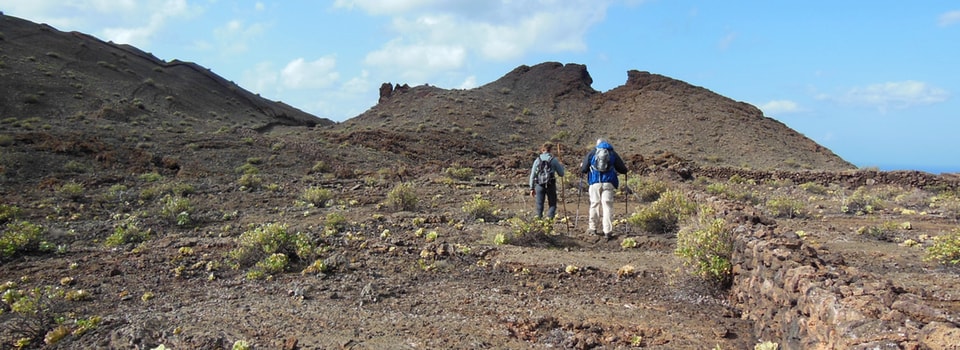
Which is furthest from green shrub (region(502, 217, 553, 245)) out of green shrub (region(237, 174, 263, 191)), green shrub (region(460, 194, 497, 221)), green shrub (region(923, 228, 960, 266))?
green shrub (region(237, 174, 263, 191))

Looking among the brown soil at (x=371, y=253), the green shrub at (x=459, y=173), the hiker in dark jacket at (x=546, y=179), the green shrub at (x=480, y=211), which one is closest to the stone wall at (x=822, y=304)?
the brown soil at (x=371, y=253)

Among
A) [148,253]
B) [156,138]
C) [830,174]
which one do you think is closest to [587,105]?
[830,174]

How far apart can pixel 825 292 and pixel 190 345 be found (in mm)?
4973

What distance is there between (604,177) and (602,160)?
272mm

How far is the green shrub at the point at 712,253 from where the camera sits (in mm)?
5938

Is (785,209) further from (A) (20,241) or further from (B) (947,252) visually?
(A) (20,241)

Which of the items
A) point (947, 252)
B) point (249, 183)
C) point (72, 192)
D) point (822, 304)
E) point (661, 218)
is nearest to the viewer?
point (822, 304)

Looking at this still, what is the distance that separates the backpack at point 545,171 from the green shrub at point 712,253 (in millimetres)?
3260

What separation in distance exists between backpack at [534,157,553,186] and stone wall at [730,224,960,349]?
160 inches

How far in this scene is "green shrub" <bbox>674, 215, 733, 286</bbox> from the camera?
5938mm

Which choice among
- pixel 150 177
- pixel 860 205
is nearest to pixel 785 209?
pixel 860 205

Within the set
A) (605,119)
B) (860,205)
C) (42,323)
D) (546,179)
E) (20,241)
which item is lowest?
(42,323)

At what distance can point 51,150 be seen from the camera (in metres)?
19.3

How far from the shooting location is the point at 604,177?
8.53 metres
